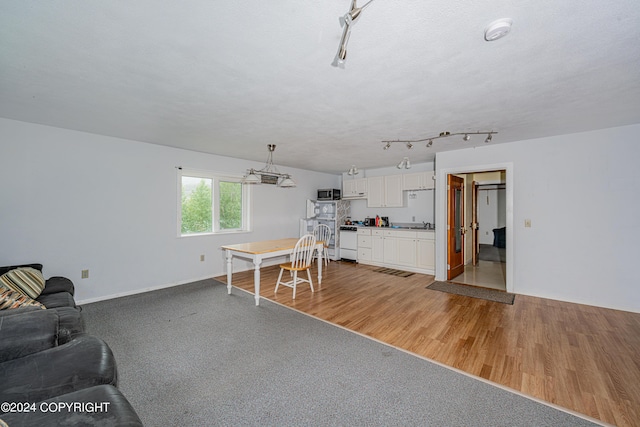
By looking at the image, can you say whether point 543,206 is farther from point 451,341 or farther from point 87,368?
point 87,368

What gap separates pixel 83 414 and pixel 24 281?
8.08 feet

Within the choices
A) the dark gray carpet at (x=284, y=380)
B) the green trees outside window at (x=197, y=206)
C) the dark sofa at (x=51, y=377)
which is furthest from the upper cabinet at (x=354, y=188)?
the dark sofa at (x=51, y=377)

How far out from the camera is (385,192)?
20.2 ft

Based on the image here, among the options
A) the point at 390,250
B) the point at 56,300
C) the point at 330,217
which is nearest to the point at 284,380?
the point at 56,300

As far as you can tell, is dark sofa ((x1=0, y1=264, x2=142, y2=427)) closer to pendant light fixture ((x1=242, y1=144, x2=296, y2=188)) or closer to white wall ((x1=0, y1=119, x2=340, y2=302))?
white wall ((x1=0, y1=119, x2=340, y2=302))

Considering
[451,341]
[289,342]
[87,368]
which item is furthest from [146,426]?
[451,341]

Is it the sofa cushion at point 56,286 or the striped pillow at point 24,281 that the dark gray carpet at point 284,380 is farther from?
the striped pillow at point 24,281

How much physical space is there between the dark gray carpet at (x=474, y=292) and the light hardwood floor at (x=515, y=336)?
0.15m

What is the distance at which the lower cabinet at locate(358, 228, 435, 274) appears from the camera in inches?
205

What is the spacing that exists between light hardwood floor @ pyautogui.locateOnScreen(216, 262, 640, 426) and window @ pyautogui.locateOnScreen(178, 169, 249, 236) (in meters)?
1.50

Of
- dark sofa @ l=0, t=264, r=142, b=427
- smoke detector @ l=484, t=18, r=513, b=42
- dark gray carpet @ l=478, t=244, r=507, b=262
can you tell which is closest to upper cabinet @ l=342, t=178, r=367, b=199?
dark gray carpet @ l=478, t=244, r=507, b=262

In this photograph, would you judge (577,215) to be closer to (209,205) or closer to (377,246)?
(377,246)

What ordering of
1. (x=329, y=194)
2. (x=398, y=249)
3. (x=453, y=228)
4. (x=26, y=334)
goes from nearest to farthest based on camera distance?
1. (x=26, y=334)
2. (x=453, y=228)
3. (x=398, y=249)
4. (x=329, y=194)

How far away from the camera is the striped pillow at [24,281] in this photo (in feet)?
7.80
